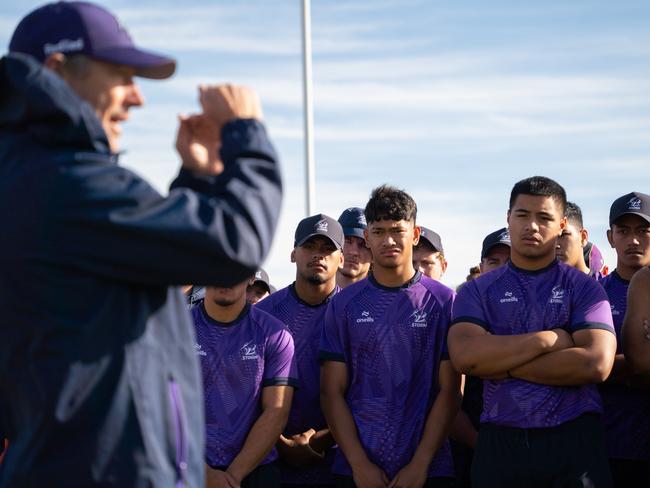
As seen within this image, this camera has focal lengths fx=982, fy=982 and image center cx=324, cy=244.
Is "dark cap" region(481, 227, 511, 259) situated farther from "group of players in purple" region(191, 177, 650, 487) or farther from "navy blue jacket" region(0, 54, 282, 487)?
"navy blue jacket" region(0, 54, 282, 487)

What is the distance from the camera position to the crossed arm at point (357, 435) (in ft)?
21.0

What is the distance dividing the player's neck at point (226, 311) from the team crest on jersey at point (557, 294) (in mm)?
2166

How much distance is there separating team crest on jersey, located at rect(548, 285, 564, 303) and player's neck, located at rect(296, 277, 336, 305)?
195 cm

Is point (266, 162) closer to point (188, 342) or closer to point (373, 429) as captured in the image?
point (188, 342)

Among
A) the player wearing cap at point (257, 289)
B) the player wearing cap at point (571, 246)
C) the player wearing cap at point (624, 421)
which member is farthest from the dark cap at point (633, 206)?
the player wearing cap at point (257, 289)

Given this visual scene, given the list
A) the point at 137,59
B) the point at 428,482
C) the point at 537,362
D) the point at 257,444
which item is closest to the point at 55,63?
the point at 137,59

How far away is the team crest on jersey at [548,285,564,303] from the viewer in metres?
6.20

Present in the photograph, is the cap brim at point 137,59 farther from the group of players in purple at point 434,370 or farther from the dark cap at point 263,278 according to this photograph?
the dark cap at point 263,278

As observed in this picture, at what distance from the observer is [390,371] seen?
262 inches

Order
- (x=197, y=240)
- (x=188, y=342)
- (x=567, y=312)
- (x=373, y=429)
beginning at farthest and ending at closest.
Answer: (x=373, y=429), (x=567, y=312), (x=188, y=342), (x=197, y=240)

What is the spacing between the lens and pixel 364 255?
28.5 ft

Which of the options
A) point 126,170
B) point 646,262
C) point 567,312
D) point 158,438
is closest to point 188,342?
point 158,438

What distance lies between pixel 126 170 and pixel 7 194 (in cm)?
31

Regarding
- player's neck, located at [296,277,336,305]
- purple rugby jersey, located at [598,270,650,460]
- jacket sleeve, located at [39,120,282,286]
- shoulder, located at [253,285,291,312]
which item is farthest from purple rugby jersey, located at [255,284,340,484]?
jacket sleeve, located at [39,120,282,286]
